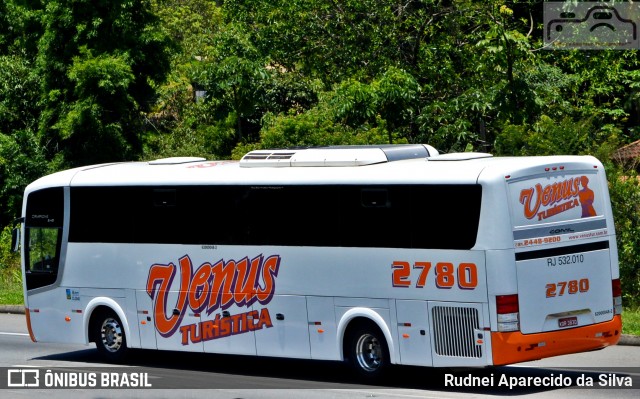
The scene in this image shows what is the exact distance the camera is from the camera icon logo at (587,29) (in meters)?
30.5

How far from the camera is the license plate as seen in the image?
1405 centimetres

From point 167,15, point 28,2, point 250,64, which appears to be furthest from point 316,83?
point 167,15

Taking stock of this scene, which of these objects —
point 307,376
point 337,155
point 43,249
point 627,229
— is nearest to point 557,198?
point 337,155

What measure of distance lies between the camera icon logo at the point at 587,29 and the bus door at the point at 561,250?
1592cm

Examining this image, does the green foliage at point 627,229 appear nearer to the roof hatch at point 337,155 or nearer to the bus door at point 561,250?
the roof hatch at point 337,155

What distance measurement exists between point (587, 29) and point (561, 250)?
17.9 m

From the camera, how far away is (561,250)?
14195 mm

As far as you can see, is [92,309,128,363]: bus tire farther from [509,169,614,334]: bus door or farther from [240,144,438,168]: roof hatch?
[509,169,614,334]: bus door

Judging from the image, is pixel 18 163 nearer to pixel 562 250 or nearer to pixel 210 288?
pixel 210 288

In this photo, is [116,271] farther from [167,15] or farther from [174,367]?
[167,15]

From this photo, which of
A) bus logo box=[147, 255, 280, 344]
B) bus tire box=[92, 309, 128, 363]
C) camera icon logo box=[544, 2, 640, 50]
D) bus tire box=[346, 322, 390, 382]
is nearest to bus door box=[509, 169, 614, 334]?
bus tire box=[346, 322, 390, 382]

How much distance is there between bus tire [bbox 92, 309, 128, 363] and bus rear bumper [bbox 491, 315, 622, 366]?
6772mm

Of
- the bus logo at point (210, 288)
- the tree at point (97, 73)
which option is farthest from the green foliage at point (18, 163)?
the bus logo at point (210, 288)

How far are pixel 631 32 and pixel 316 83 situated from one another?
8784 mm
